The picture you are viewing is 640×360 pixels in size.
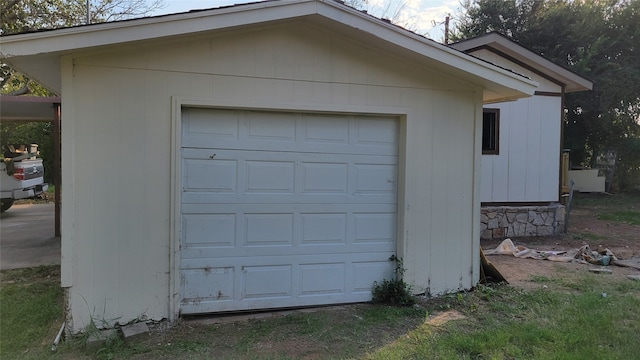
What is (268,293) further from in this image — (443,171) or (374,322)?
(443,171)

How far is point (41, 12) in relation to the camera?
41.1 ft

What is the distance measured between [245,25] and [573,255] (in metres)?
6.86

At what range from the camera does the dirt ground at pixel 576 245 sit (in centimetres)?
645

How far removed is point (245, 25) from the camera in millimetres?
4234

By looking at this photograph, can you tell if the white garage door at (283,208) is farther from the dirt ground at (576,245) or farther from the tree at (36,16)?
the tree at (36,16)

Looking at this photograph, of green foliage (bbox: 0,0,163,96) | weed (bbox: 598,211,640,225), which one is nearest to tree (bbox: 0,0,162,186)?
green foliage (bbox: 0,0,163,96)

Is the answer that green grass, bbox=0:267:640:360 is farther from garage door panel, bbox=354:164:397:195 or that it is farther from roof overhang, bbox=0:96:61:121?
roof overhang, bbox=0:96:61:121

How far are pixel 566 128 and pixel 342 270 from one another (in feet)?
62.3

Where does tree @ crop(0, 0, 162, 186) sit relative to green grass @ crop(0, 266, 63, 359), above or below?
above

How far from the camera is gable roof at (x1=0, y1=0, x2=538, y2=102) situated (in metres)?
3.71

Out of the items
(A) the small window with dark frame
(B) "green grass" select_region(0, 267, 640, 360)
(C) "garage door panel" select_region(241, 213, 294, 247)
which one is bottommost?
(B) "green grass" select_region(0, 267, 640, 360)

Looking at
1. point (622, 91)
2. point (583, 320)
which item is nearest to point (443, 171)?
point (583, 320)

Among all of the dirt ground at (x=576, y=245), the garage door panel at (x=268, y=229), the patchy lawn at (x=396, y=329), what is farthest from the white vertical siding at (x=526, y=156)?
the garage door panel at (x=268, y=229)

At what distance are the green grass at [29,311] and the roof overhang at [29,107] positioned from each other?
117 inches
